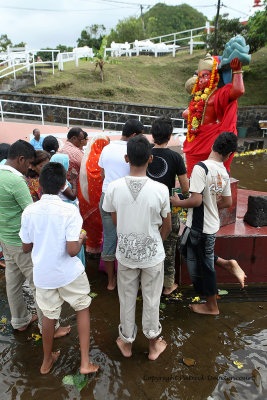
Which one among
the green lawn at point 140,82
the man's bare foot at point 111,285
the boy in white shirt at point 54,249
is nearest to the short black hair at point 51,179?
the boy in white shirt at point 54,249

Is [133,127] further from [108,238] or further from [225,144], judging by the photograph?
[108,238]

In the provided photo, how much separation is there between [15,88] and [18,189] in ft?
45.9

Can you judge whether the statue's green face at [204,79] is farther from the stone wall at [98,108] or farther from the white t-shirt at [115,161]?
the stone wall at [98,108]

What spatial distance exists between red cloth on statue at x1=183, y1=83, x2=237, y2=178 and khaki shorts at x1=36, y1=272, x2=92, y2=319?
7.77ft

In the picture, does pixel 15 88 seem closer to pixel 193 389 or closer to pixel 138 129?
pixel 138 129

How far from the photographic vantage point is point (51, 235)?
2.15 metres

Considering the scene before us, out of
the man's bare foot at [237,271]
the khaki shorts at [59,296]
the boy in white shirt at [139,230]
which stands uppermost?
the boy in white shirt at [139,230]

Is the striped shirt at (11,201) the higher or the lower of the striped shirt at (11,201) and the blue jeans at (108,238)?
the higher

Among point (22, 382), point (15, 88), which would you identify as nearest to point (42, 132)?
point (15, 88)

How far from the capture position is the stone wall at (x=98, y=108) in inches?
542

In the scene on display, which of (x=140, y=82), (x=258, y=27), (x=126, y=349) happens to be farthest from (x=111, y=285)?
(x=258, y=27)

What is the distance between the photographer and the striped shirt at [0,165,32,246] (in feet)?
8.10

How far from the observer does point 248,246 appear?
3654 mm

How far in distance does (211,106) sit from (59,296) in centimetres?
302
